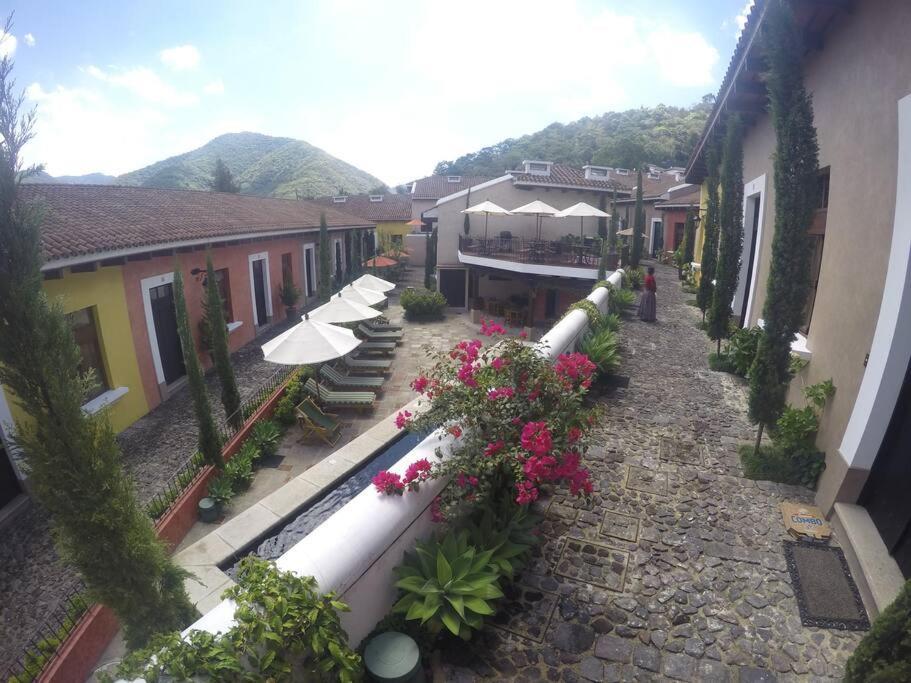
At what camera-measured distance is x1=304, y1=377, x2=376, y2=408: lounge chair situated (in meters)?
11.2

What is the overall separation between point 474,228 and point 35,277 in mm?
22665

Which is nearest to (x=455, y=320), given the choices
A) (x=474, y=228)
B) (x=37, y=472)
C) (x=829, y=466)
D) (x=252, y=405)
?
(x=474, y=228)

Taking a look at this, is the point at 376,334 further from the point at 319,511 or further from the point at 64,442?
the point at 64,442

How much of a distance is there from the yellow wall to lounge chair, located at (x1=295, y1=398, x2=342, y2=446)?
3.36 m

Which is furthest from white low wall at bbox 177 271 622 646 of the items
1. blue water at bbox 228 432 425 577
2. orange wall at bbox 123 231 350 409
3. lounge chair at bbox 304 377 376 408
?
orange wall at bbox 123 231 350 409

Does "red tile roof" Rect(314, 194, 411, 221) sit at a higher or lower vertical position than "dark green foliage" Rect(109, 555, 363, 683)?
higher

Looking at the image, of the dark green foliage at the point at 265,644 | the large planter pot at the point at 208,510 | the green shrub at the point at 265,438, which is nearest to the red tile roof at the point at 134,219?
the dark green foliage at the point at 265,644

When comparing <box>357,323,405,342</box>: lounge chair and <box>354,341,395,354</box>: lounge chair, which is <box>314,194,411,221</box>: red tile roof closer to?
<box>357,323,405,342</box>: lounge chair

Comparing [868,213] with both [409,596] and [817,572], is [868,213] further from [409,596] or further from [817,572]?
[409,596]

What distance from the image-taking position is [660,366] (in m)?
9.46

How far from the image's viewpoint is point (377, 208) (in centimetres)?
4522

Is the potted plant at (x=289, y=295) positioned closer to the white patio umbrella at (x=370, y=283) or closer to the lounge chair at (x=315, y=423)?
the white patio umbrella at (x=370, y=283)

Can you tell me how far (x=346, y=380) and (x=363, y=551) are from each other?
32.2 ft

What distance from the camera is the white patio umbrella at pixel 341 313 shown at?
13359mm
